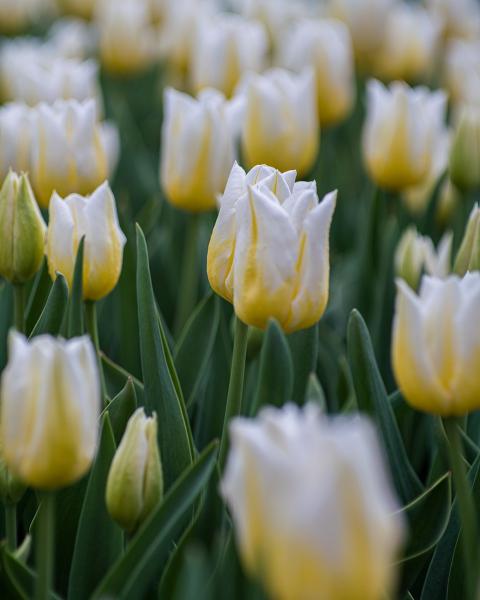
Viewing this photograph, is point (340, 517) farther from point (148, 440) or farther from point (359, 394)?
point (359, 394)

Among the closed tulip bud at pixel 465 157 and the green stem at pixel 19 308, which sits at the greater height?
the closed tulip bud at pixel 465 157

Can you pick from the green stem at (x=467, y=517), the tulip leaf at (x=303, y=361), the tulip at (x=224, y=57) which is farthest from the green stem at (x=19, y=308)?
the tulip at (x=224, y=57)

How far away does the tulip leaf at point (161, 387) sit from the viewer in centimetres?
104

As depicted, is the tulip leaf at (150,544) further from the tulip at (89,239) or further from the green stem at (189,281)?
the green stem at (189,281)

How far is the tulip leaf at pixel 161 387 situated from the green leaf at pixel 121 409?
0.03m

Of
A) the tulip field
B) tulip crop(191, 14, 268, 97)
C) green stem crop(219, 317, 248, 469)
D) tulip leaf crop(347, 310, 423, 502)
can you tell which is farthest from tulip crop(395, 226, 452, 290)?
tulip crop(191, 14, 268, 97)

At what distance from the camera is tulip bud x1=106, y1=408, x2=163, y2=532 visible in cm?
88

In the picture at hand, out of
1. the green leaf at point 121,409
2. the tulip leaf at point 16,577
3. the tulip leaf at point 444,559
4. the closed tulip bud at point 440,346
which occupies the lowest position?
the tulip leaf at point 444,559

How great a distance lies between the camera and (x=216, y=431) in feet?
4.13

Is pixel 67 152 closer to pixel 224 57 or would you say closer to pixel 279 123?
pixel 279 123

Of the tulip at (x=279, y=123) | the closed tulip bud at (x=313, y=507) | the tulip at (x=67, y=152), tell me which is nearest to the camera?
the closed tulip bud at (x=313, y=507)

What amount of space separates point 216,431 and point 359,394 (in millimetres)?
242

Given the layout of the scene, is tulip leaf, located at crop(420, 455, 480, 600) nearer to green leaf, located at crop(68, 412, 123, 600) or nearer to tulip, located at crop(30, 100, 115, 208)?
green leaf, located at crop(68, 412, 123, 600)

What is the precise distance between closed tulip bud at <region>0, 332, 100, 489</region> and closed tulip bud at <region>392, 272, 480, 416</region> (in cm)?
26
